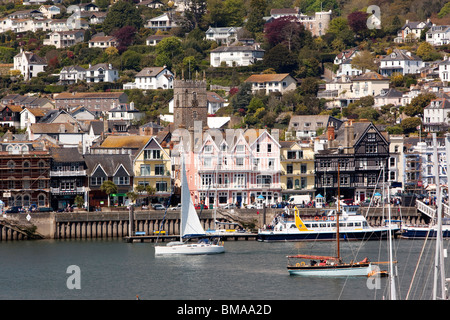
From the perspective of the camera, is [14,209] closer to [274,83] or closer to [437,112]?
[437,112]

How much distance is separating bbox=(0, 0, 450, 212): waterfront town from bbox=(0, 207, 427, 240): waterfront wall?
3.67 m

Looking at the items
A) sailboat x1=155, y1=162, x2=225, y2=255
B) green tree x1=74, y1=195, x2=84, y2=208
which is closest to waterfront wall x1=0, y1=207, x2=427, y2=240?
green tree x1=74, y1=195, x2=84, y2=208

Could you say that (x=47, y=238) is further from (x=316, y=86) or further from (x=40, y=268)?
(x=316, y=86)

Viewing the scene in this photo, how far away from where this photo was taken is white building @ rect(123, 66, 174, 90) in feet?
498

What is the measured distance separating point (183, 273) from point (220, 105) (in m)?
75.2

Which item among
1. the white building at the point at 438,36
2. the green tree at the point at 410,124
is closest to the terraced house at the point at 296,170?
the green tree at the point at 410,124

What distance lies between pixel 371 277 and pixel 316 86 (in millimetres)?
81891

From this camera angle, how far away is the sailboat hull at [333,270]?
6353 centimetres

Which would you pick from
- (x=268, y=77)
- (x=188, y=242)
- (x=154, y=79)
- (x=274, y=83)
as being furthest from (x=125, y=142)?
(x=154, y=79)

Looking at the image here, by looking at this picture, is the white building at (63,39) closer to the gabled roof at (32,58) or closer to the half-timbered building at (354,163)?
the gabled roof at (32,58)

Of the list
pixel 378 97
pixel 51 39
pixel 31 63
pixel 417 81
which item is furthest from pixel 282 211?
pixel 51 39

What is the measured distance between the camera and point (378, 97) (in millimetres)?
135875

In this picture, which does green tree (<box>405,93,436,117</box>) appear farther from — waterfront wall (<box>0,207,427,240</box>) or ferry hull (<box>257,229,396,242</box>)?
ferry hull (<box>257,229,396,242</box>)

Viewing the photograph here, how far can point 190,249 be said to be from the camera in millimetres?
75188
